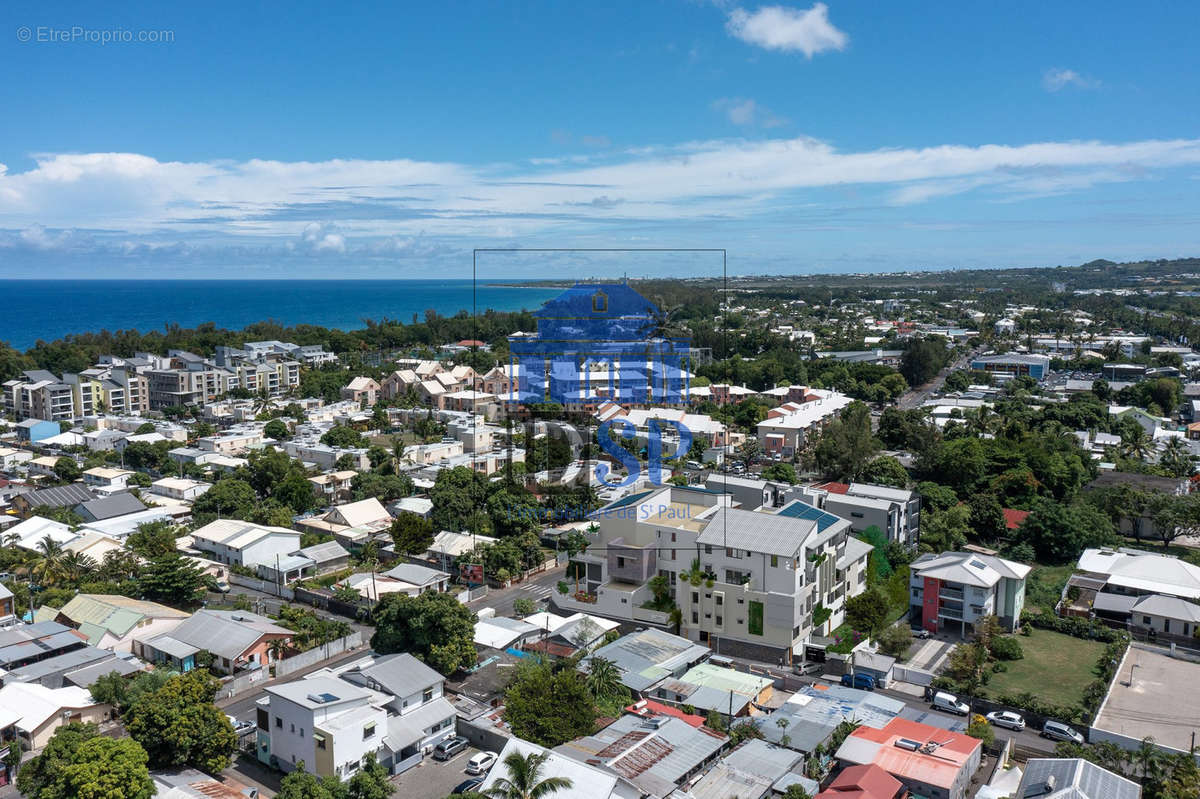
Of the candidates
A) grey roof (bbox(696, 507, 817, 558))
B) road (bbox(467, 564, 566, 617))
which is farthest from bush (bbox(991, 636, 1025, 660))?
road (bbox(467, 564, 566, 617))

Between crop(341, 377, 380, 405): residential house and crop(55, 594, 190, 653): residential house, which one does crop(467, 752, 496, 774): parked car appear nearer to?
crop(55, 594, 190, 653): residential house

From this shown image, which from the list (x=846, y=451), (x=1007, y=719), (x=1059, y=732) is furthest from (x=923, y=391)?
(x=1059, y=732)

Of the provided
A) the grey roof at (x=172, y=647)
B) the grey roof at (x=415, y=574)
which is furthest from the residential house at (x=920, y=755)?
the grey roof at (x=172, y=647)

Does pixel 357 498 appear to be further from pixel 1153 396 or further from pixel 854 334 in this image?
pixel 854 334

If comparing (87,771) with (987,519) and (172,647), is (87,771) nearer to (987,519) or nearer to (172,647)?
(172,647)

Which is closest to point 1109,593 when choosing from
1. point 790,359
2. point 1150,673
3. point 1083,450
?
point 1150,673

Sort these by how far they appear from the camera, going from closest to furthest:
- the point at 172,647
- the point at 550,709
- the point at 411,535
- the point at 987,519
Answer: the point at 550,709 → the point at 172,647 → the point at 411,535 → the point at 987,519

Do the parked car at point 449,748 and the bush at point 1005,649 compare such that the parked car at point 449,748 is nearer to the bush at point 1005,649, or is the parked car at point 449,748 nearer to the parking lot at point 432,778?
the parking lot at point 432,778
